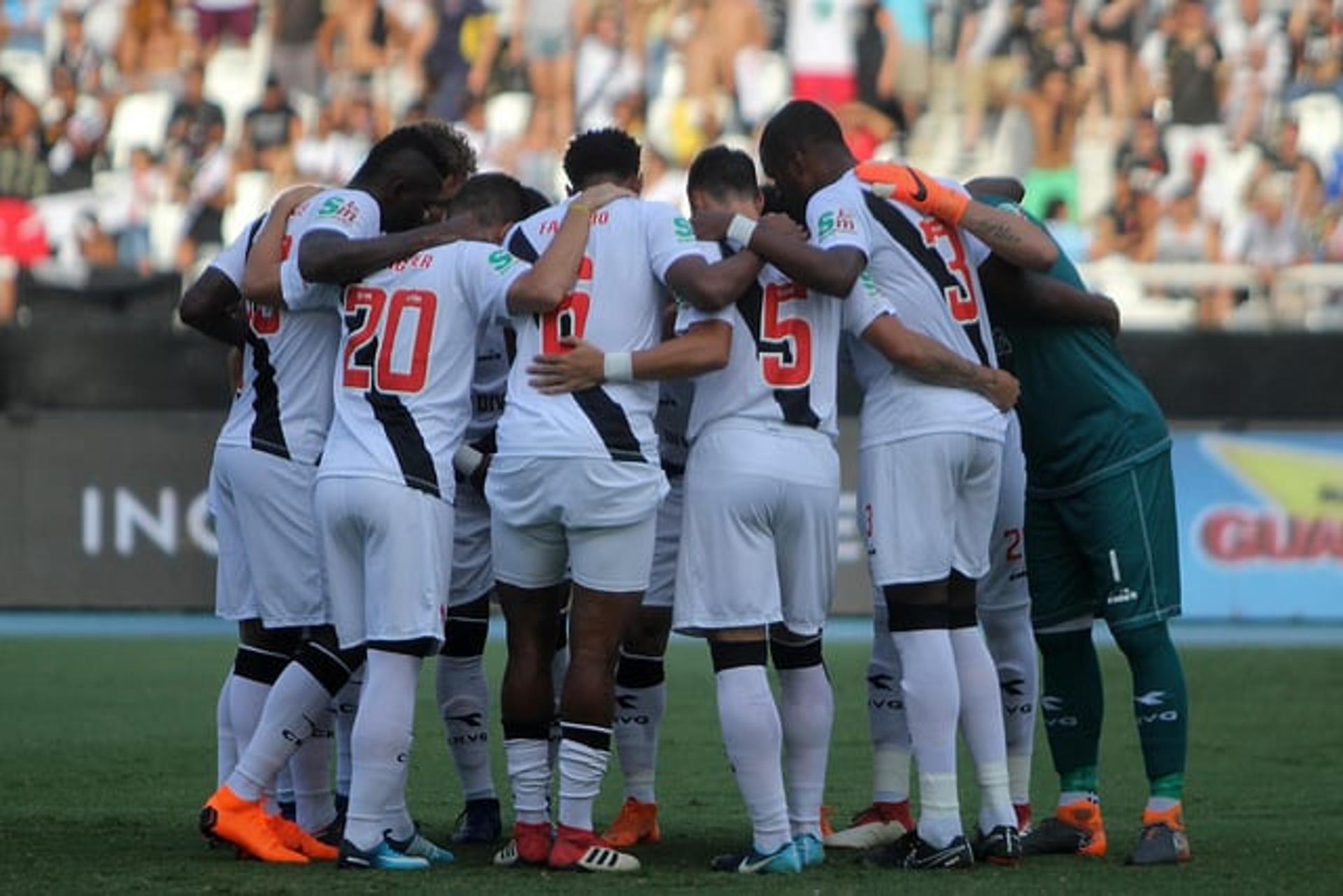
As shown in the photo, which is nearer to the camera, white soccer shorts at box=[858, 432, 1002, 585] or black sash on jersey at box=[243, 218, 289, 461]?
white soccer shorts at box=[858, 432, 1002, 585]

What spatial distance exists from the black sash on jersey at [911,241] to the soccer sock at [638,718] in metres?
1.83

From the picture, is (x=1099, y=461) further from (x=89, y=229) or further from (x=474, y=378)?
(x=89, y=229)

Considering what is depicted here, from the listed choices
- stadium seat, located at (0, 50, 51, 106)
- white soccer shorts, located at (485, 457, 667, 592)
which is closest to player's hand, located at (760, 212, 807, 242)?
white soccer shorts, located at (485, 457, 667, 592)

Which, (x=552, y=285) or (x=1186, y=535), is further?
(x=1186, y=535)

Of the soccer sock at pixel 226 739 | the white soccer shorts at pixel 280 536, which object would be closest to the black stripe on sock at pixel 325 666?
the white soccer shorts at pixel 280 536

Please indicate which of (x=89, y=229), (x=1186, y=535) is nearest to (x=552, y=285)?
(x=1186, y=535)

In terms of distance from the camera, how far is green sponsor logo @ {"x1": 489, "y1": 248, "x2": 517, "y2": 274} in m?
7.57

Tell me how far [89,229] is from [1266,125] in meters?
10.4

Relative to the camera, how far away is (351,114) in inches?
856

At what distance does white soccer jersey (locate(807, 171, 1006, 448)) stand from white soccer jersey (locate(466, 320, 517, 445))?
1.45m

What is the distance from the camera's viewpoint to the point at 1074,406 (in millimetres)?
7883

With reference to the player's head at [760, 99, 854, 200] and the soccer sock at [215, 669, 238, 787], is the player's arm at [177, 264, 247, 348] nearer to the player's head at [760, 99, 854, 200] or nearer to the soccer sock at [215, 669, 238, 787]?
the soccer sock at [215, 669, 238, 787]

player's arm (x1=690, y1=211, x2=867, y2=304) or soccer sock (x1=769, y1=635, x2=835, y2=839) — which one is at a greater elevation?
player's arm (x1=690, y1=211, x2=867, y2=304)

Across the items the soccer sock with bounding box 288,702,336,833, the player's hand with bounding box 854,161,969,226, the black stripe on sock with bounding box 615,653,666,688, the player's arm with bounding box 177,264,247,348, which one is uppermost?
the player's hand with bounding box 854,161,969,226
